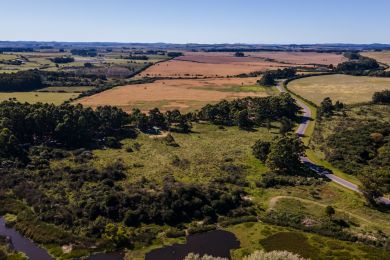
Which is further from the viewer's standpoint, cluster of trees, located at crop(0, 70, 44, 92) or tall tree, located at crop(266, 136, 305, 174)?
cluster of trees, located at crop(0, 70, 44, 92)

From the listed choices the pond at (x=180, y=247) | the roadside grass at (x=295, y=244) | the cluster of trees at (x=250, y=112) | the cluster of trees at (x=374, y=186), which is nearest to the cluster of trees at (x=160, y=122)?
the cluster of trees at (x=250, y=112)

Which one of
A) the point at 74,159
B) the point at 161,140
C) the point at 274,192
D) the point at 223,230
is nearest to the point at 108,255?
the point at 223,230

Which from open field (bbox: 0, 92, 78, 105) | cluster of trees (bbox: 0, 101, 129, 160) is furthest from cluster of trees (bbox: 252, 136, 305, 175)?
open field (bbox: 0, 92, 78, 105)

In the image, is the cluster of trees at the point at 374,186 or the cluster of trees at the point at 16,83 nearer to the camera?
the cluster of trees at the point at 374,186

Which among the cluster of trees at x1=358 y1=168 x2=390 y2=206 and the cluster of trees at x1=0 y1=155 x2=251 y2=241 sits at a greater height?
the cluster of trees at x1=358 y1=168 x2=390 y2=206

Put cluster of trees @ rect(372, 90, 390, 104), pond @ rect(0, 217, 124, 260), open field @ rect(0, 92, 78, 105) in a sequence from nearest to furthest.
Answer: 1. pond @ rect(0, 217, 124, 260)
2. cluster of trees @ rect(372, 90, 390, 104)
3. open field @ rect(0, 92, 78, 105)

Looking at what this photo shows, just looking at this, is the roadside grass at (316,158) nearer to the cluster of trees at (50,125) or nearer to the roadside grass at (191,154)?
the roadside grass at (191,154)

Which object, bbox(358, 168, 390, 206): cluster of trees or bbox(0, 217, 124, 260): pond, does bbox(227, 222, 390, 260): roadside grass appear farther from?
bbox(0, 217, 124, 260): pond
